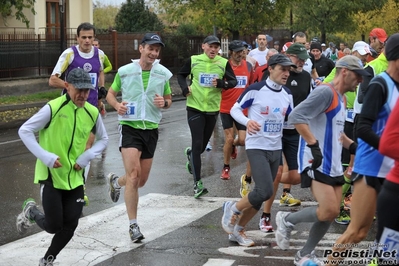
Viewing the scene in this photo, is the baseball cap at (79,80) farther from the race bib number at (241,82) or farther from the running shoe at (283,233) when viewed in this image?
the race bib number at (241,82)

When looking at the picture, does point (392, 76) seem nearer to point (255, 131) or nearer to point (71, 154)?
point (255, 131)

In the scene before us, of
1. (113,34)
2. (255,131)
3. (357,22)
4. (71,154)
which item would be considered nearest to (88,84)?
Answer: (71,154)

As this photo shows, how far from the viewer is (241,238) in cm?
777

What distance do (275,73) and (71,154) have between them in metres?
2.19

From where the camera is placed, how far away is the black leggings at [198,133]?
408 inches

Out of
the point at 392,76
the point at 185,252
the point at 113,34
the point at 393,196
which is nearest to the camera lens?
the point at 393,196

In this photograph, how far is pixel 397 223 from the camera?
493 cm

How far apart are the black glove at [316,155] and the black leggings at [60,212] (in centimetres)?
203

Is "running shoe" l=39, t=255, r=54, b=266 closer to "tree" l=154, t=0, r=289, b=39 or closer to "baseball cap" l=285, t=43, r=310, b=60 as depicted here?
"baseball cap" l=285, t=43, r=310, b=60

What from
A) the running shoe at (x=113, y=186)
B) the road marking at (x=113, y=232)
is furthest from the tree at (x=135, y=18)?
the running shoe at (x=113, y=186)

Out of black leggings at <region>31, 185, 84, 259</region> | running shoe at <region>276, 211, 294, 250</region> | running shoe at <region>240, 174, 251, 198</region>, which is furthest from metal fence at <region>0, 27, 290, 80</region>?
running shoe at <region>276, 211, 294, 250</region>

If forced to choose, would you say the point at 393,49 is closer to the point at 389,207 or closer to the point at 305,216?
the point at 389,207

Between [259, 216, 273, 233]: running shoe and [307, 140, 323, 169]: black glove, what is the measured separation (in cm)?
185

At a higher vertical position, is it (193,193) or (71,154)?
(71,154)
